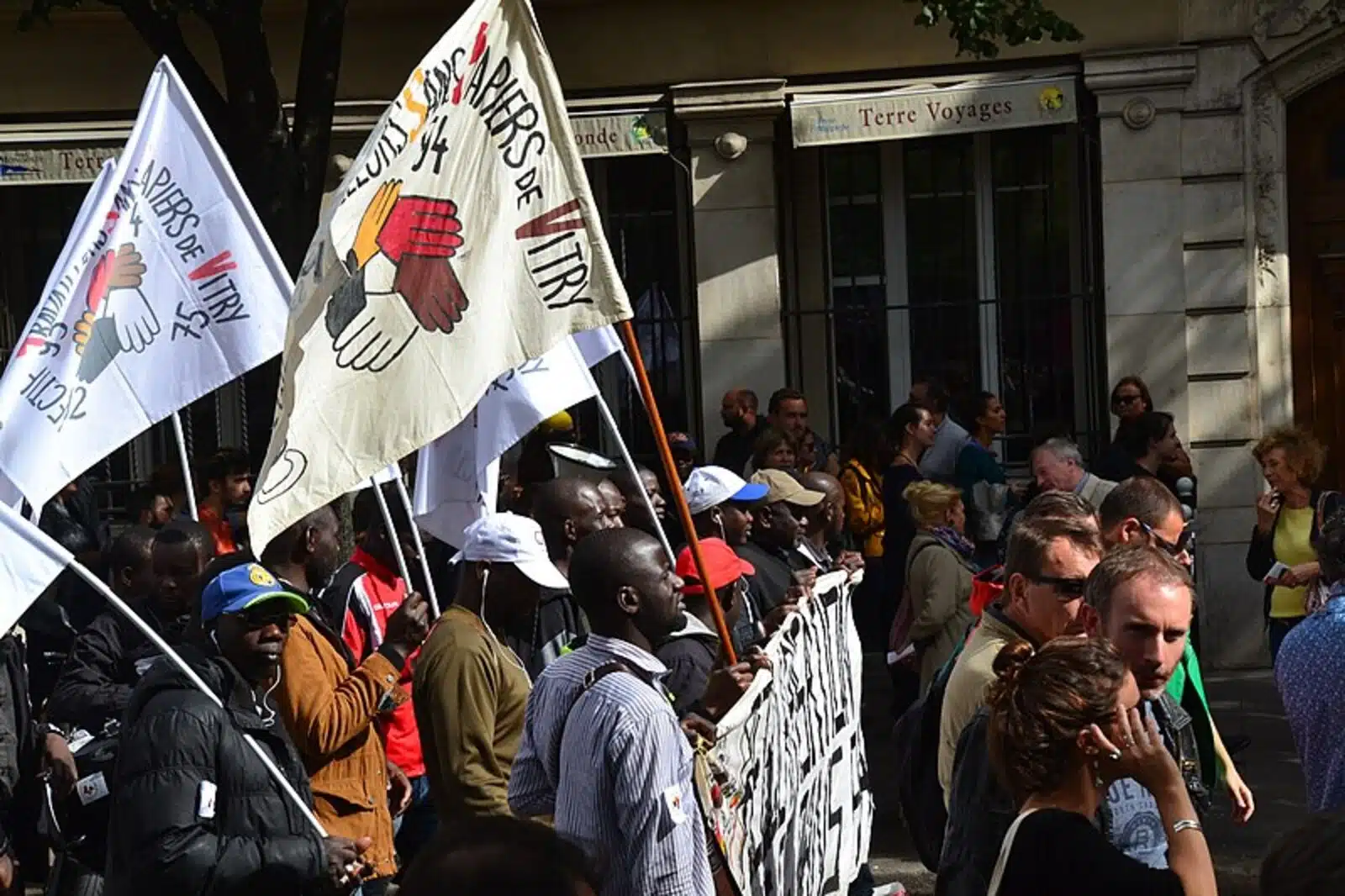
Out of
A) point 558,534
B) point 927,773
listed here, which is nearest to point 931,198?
point 558,534

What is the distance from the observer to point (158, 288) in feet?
22.5

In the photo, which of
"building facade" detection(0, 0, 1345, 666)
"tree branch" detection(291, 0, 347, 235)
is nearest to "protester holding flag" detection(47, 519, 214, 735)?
"tree branch" detection(291, 0, 347, 235)

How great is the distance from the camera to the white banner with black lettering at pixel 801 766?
568 cm

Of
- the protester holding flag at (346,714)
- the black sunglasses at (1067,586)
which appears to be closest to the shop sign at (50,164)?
the protester holding flag at (346,714)

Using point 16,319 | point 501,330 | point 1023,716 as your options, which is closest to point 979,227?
point 16,319

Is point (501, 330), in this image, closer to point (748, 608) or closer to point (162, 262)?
point (162, 262)

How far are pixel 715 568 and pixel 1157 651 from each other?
7.98 ft

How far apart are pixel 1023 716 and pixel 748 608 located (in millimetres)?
3938

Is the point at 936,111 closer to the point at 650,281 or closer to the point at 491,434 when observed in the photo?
the point at 650,281

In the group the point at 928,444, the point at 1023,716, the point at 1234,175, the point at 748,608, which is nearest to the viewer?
the point at 1023,716

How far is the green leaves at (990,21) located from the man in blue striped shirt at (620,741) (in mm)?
7044

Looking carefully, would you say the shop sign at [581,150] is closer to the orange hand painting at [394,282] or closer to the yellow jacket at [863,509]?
the yellow jacket at [863,509]

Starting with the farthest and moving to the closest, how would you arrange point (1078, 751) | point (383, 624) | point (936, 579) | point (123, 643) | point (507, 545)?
point (936, 579) → point (383, 624) → point (123, 643) → point (507, 545) → point (1078, 751)

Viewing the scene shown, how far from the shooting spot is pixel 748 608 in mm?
7789
